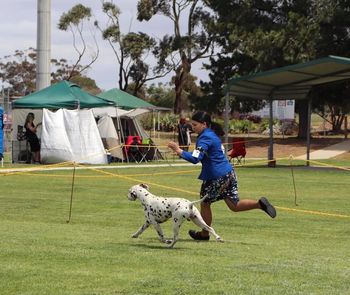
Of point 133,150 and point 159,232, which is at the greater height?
point 133,150

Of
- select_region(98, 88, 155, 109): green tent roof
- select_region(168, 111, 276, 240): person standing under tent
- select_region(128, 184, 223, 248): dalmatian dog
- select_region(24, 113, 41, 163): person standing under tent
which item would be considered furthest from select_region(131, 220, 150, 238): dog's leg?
select_region(98, 88, 155, 109): green tent roof

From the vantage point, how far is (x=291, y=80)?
2938cm

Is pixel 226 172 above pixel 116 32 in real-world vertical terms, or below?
below

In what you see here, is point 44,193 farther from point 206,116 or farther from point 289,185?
point 206,116

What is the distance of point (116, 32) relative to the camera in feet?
218

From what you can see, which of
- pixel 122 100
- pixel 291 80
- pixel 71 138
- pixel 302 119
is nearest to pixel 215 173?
pixel 71 138

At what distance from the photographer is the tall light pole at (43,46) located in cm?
3756

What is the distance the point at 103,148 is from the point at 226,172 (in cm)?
2003

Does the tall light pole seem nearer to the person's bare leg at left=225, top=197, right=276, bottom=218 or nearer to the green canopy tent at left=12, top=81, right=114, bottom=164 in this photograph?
the green canopy tent at left=12, top=81, right=114, bottom=164

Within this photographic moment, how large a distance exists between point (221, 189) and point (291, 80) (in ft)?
66.9

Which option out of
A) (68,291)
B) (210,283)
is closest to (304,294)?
(210,283)

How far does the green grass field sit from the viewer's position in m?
6.57

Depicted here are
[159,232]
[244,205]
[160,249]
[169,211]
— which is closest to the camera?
[160,249]

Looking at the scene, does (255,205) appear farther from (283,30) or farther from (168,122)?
(168,122)
